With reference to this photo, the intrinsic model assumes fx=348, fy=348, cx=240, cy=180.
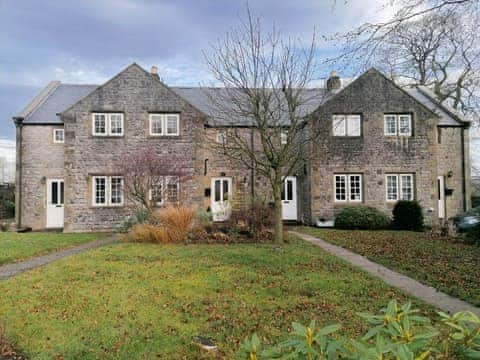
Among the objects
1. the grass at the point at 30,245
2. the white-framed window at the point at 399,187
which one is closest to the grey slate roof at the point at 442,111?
the white-framed window at the point at 399,187

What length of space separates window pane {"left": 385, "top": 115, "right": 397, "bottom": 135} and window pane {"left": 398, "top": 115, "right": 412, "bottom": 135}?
254mm

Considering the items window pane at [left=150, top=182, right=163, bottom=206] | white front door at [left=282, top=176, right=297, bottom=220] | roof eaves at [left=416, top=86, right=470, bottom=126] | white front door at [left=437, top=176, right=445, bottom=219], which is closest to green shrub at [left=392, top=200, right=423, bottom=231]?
white front door at [left=437, top=176, right=445, bottom=219]

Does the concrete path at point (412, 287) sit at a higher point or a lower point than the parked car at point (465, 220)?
lower

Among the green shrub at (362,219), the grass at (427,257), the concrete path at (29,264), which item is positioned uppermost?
the green shrub at (362,219)

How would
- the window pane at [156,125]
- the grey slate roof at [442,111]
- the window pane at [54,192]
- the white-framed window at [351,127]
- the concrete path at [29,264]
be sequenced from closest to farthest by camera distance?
the concrete path at [29,264]
the window pane at [156,125]
the white-framed window at [351,127]
the window pane at [54,192]
the grey slate roof at [442,111]

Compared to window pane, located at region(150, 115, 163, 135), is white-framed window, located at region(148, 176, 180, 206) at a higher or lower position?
lower

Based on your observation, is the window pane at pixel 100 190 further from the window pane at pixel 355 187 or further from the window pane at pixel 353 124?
the window pane at pixel 353 124

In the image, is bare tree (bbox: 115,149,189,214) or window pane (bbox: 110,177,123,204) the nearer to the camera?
bare tree (bbox: 115,149,189,214)

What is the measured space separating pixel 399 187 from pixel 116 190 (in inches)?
593

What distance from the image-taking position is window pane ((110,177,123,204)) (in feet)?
58.7

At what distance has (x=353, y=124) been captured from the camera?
19031 mm

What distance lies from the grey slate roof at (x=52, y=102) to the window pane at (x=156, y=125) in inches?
224

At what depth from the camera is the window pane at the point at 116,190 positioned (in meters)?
17.9

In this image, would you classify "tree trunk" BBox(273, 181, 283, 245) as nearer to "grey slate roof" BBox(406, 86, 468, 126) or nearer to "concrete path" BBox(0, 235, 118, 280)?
"concrete path" BBox(0, 235, 118, 280)
